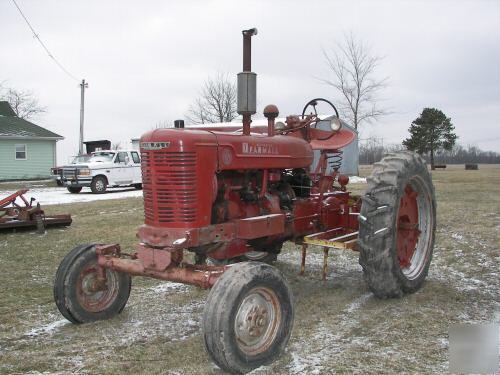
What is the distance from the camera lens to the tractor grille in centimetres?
363

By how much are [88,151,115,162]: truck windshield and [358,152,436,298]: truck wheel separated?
16.9 m

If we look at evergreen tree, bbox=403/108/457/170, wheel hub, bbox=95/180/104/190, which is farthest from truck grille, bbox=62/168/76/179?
evergreen tree, bbox=403/108/457/170

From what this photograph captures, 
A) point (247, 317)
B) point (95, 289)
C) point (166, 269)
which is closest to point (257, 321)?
point (247, 317)

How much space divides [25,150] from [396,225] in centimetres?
2766

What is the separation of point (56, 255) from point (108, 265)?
3.49 metres

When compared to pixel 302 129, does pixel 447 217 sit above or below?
below

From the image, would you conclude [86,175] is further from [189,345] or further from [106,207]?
[189,345]

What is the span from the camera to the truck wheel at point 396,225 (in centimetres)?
437

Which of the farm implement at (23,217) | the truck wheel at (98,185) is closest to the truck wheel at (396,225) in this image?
the farm implement at (23,217)

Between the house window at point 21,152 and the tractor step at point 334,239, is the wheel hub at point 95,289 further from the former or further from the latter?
the house window at point 21,152

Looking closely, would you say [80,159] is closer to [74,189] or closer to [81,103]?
[74,189]

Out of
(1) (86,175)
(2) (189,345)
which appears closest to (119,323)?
(2) (189,345)

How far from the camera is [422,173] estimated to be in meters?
4.99

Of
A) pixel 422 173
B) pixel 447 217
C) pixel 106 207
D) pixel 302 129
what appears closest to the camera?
pixel 422 173
